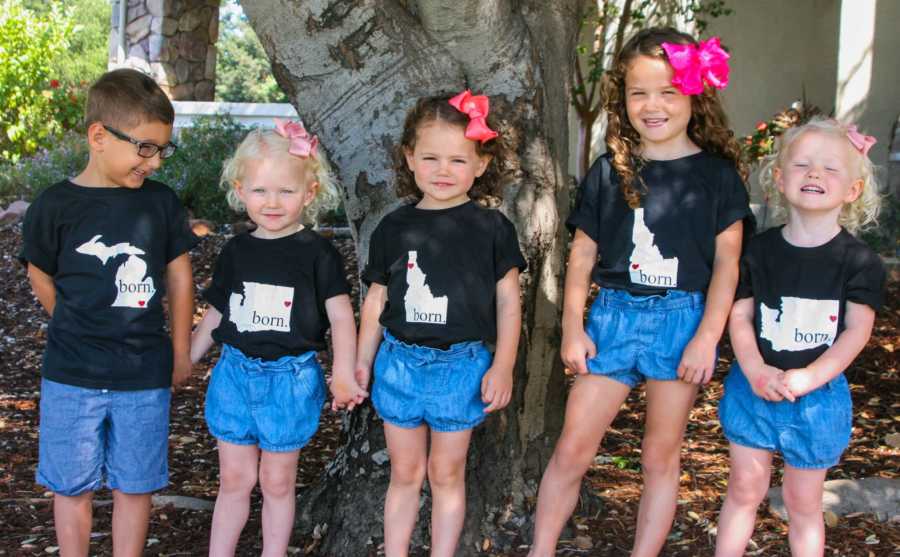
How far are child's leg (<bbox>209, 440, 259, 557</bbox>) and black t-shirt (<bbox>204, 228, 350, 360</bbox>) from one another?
304 mm

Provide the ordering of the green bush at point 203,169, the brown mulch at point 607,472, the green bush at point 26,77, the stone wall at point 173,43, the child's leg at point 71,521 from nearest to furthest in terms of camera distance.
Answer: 1. the child's leg at point 71,521
2. the brown mulch at point 607,472
3. the green bush at point 203,169
4. the green bush at point 26,77
5. the stone wall at point 173,43

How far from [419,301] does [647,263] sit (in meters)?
0.67

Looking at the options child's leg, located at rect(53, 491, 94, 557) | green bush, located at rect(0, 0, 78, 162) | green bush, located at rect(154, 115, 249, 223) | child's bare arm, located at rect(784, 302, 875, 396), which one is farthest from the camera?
green bush, located at rect(0, 0, 78, 162)

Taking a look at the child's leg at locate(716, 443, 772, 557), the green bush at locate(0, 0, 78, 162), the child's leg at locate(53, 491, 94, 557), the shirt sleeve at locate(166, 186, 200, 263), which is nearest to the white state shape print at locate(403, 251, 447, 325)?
the shirt sleeve at locate(166, 186, 200, 263)

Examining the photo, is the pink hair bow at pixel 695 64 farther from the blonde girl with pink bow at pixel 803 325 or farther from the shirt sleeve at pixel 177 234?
the shirt sleeve at pixel 177 234

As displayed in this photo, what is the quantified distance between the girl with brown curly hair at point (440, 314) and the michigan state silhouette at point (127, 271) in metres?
0.68

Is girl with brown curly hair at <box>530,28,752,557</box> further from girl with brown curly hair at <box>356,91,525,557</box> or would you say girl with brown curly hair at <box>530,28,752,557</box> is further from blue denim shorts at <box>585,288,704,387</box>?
girl with brown curly hair at <box>356,91,525,557</box>

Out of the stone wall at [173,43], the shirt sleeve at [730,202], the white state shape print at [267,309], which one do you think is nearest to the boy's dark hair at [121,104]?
the white state shape print at [267,309]

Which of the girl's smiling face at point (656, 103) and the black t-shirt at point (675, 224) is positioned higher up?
the girl's smiling face at point (656, 103)

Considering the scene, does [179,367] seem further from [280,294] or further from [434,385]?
[434,385]

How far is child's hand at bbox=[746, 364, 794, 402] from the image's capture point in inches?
111

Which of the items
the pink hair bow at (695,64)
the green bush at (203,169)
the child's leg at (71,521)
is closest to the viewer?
the pink hair bow at (695,64)

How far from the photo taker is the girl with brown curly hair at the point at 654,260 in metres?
2.94

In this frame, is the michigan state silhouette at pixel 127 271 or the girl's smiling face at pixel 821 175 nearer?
the girl's smiling face at pixel 821 175
